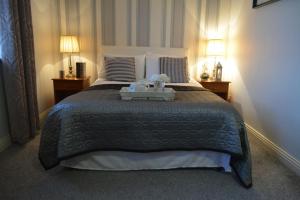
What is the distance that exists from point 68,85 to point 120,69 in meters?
0.83

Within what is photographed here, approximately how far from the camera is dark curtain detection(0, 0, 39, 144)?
93.8 inches

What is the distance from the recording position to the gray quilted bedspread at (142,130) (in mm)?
1951

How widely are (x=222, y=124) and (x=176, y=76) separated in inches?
56.9

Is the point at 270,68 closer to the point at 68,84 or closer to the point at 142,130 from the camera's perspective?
the point at 142,130

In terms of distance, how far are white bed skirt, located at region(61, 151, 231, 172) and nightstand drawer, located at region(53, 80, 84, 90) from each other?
5.35 feet

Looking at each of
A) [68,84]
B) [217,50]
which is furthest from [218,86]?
[68,84]

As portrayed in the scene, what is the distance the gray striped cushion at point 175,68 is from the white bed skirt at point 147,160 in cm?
141

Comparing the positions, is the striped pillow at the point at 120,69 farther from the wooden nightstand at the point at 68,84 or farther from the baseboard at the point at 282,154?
the baseboard at the point at 282,154

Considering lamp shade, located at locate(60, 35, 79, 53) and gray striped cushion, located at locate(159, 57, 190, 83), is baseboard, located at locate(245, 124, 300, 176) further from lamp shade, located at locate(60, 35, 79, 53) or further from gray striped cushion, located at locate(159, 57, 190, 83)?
lamp shade, located at locate(60, 35, 79, 53)

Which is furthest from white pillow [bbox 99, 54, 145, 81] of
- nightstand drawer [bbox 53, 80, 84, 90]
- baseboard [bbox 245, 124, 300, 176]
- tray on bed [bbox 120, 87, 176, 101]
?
baseboard [bbox 245, 124, 300, 176]

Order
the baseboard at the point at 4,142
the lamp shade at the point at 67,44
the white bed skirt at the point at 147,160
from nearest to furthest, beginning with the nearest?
the white bed skirt at the point at 147,160 < the baseboard at the point at 4,142 < the lamp shade at the point at 67,44

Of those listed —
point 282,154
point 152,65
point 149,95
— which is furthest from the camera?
point 152,65

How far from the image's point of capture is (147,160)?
214 cm

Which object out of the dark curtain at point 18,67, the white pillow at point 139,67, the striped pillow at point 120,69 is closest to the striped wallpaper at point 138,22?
the white pillow at point 139,67
